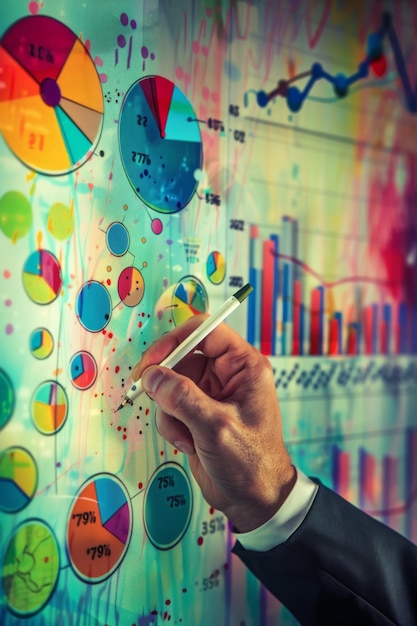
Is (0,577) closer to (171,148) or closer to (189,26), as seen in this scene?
(171,148)

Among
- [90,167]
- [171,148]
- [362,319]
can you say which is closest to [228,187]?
[171,148]

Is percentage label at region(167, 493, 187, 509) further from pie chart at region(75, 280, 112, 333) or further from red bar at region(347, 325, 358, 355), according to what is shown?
red bar at region(347, 325, 358, 355)

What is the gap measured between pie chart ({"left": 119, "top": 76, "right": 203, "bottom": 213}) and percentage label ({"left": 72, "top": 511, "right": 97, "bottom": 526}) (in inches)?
12.3

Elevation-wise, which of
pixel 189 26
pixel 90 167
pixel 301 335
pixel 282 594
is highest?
pixel 189 26

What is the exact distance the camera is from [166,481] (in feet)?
2.29

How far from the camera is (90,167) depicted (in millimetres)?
617

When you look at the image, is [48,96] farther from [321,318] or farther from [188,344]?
→ [321,318]

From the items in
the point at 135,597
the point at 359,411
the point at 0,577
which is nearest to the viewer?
the point at 0,577

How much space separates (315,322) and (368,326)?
12cm

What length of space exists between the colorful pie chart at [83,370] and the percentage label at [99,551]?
0.51ft

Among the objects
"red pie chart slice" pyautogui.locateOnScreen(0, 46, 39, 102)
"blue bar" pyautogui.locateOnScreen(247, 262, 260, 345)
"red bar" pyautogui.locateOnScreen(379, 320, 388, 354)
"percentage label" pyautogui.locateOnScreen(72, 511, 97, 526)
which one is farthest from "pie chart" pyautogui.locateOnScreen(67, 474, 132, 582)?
"red bar" pyautogui.locateOnScreen(379, 320, 388, 354)

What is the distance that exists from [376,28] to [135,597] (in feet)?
2.71

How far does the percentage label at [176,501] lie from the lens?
2.30 ft

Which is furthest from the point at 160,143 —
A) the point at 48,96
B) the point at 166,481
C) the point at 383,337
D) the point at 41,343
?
the point at 383,337
